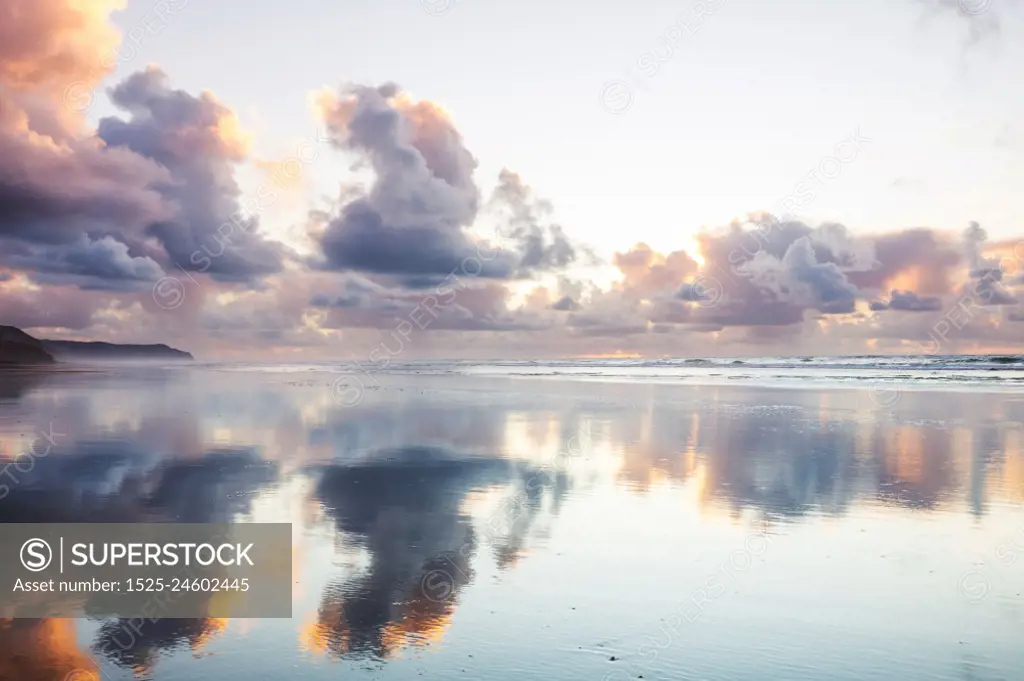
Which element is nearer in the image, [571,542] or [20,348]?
[571,542]

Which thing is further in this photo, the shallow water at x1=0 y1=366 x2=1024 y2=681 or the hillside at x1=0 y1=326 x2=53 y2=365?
the hillside at x1=0 y1=326 x2=53 y2=365

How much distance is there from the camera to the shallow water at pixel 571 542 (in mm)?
7406

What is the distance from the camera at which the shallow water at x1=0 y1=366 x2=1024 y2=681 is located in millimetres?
7406

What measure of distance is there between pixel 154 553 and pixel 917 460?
16.7 meters

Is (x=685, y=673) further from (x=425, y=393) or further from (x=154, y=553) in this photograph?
(x=425, y=393)

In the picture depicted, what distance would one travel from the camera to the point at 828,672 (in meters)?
7.03

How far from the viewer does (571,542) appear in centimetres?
1159

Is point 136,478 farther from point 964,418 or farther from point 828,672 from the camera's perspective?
point 964,418

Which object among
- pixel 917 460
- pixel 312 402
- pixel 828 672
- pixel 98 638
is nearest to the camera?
pixel 828 672

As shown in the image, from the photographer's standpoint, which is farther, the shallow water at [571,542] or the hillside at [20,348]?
the hillside at [20,348]

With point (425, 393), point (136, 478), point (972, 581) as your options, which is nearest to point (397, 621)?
point (972, 581)

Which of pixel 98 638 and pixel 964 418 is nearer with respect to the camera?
pixel 98 638

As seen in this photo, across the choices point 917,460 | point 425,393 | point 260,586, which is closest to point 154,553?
point 260,586

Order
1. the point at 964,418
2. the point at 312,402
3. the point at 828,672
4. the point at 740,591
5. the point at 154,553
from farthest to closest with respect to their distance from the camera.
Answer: the point at 312,402
the point at 964,418
the point at 154,553
the point at 740,591
the point at 828,672
